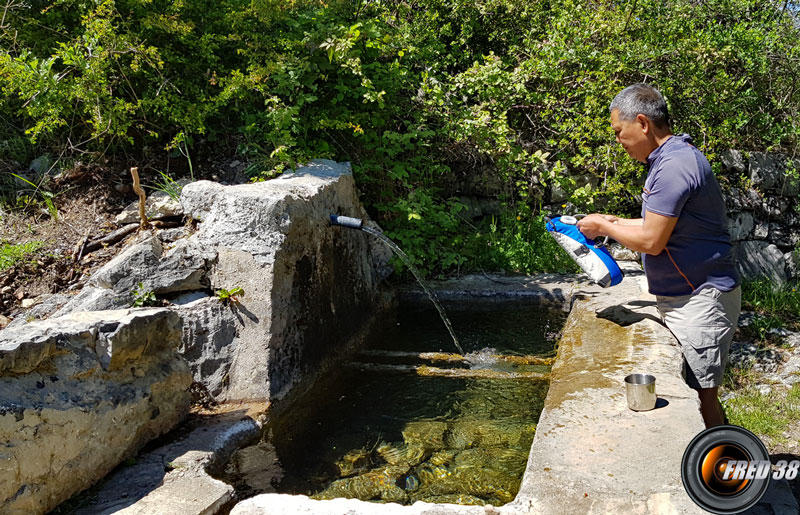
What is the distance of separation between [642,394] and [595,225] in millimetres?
1001

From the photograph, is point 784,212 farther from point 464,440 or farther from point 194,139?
point 194,139

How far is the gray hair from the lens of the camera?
298cm

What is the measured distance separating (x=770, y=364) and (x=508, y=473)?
3.32m

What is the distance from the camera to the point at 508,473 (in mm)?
3275

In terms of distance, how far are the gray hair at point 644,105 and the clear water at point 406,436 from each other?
6.08 feet

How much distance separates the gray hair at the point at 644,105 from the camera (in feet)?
9.79

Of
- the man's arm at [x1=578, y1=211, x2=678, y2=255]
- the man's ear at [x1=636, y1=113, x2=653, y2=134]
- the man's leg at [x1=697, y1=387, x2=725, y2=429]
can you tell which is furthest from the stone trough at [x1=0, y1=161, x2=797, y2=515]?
the man's ear at [x1=636, y1=113, x2=653, y2=134]

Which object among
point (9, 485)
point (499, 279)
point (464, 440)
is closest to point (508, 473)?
point (464, 440)

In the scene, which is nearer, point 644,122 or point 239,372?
point 644,122

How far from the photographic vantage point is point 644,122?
2988mm

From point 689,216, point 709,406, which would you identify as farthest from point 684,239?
point 709,406

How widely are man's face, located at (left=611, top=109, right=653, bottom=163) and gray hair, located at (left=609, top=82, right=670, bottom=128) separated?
3 centimetres

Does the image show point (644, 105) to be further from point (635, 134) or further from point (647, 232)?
point (647, 232)

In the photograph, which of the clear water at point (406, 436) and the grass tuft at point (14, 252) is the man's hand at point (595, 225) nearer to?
the clear water at point (406, 436)
